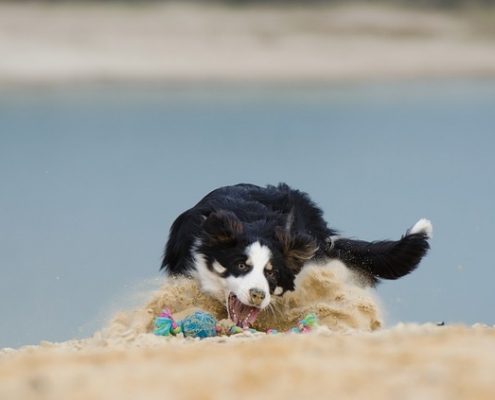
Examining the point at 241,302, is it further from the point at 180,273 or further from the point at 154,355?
the point at 154,355

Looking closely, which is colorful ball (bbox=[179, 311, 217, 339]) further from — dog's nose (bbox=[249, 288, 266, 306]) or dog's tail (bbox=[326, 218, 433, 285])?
dog's tail (bbox=[326, 218, 433, 285])

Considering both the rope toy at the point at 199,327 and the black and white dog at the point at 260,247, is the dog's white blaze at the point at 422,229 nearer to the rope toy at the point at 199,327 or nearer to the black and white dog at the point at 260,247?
the black and white dog at the point at 260,247

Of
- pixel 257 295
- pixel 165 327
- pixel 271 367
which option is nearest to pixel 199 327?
pixel 165 327

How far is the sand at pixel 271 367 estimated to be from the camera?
17.6 ft

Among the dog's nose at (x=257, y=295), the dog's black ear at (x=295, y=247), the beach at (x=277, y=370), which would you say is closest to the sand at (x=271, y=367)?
the beach at (x=277, y=370)

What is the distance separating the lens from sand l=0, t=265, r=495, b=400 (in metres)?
5.36

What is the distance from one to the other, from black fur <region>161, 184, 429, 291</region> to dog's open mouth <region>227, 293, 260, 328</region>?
0.18 meters

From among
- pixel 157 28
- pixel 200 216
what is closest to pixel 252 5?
pixel 157 28

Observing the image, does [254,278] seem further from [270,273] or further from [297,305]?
[297,305]

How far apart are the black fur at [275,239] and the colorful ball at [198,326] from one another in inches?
20.8

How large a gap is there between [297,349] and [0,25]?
2681 cm

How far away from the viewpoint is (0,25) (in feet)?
105

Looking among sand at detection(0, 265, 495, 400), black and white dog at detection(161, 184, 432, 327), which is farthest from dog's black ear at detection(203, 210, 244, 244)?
sand at detection(0, 265, 495, 400)

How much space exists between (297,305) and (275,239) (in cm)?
50
